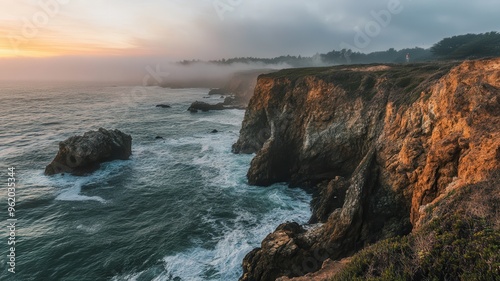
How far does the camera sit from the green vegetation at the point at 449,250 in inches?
369

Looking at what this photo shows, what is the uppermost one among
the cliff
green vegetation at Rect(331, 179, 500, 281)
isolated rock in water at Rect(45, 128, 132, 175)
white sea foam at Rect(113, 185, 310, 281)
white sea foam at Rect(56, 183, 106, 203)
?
the cliff

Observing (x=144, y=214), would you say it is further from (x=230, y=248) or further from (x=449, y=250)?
(x=449, y=250)

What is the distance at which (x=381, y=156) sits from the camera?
24.6m

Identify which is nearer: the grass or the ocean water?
the ocean water

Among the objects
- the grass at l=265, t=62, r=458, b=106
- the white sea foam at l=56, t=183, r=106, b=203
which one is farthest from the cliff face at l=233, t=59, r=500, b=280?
the white sea foam at l=56, t=183, r=106, b=203

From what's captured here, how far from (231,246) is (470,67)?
23.8m

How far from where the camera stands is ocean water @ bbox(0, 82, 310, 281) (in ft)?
75.5

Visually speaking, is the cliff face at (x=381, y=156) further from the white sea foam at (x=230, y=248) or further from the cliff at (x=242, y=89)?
the cliff at (x=242, y=89)

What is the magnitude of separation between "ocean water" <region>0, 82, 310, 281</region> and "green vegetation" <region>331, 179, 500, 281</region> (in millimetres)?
13070

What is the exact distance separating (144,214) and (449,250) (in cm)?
2815

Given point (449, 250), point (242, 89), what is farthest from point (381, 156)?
point (242, 89)

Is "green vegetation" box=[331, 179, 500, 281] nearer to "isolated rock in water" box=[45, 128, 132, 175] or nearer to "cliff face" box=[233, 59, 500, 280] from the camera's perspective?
"cliff face" box=[233, 59, 500, 280]

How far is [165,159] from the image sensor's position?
48625 mm

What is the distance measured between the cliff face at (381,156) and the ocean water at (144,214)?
3.66 m
